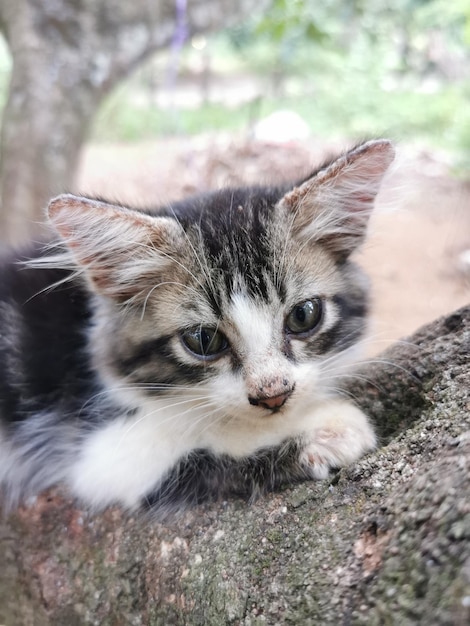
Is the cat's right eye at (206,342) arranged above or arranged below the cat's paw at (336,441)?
above

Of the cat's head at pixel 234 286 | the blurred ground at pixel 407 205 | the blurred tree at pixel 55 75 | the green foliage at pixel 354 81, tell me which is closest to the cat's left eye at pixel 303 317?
the cat's head at pixel 234 286

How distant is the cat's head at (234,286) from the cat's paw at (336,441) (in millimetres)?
104

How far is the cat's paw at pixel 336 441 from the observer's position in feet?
4.34

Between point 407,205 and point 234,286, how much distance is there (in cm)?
265

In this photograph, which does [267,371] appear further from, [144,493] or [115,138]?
[115,138]

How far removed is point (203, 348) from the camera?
1.53m

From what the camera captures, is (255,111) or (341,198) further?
(255,111)

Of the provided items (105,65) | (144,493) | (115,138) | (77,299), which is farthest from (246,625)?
(115,138)

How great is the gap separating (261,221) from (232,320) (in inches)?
12.2

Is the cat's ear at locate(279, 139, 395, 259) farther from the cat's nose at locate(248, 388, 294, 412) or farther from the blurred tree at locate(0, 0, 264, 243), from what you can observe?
the blurred tree at locate(0, 0, 264, 243)

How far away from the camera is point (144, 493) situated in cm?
152

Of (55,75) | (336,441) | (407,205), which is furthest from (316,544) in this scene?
(55,75)

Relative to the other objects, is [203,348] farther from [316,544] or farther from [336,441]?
[316,544]

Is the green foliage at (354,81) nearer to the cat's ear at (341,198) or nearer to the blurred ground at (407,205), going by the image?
the blurred ground at (407,205)
